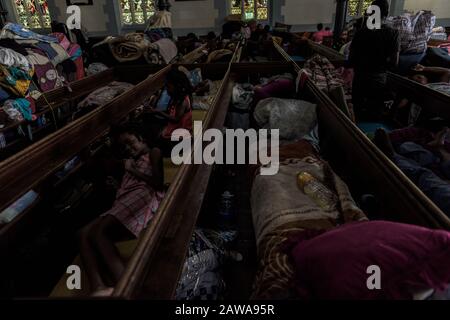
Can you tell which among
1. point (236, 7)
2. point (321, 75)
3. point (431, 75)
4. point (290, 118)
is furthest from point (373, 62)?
point (236, 7)

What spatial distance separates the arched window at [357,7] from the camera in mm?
13156

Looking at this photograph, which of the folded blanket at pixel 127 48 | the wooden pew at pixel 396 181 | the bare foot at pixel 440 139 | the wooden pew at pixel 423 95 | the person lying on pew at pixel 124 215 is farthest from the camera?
the folded blanket at pixel 127 48

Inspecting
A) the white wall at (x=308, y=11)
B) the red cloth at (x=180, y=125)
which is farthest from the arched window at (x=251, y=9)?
the red cloth at (x=180, y=125)

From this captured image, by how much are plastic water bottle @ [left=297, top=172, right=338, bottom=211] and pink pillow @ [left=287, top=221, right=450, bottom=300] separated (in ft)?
2.07

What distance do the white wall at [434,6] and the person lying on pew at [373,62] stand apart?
41.7ft

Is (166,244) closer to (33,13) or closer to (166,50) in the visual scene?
(166,50)

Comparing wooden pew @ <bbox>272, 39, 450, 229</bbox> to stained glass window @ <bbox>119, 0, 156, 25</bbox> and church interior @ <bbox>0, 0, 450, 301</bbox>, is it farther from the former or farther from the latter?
stained glass window @ <bbox>119, 0, 156, 25</bbox>

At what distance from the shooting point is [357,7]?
1330cm

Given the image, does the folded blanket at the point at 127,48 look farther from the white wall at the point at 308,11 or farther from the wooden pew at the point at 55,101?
the white wall at the point at 308,11

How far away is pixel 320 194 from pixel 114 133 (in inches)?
56.9

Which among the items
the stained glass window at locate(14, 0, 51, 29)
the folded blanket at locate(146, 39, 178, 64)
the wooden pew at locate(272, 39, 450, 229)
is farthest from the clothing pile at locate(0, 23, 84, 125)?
the stained glass window at locate(14, 0, 51, 29)

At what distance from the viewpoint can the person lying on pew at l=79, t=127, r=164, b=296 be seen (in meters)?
1.45

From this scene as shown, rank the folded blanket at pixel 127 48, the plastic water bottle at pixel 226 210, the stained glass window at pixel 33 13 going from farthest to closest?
the stained glass window at pixel 33 13
the folded blanket at pixel 127 48
the plastic water bottle at pixel 226 210

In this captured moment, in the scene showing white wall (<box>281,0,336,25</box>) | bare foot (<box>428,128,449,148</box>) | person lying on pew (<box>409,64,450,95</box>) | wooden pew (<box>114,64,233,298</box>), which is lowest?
bare foot (<box>428,128,449,148</box>)
